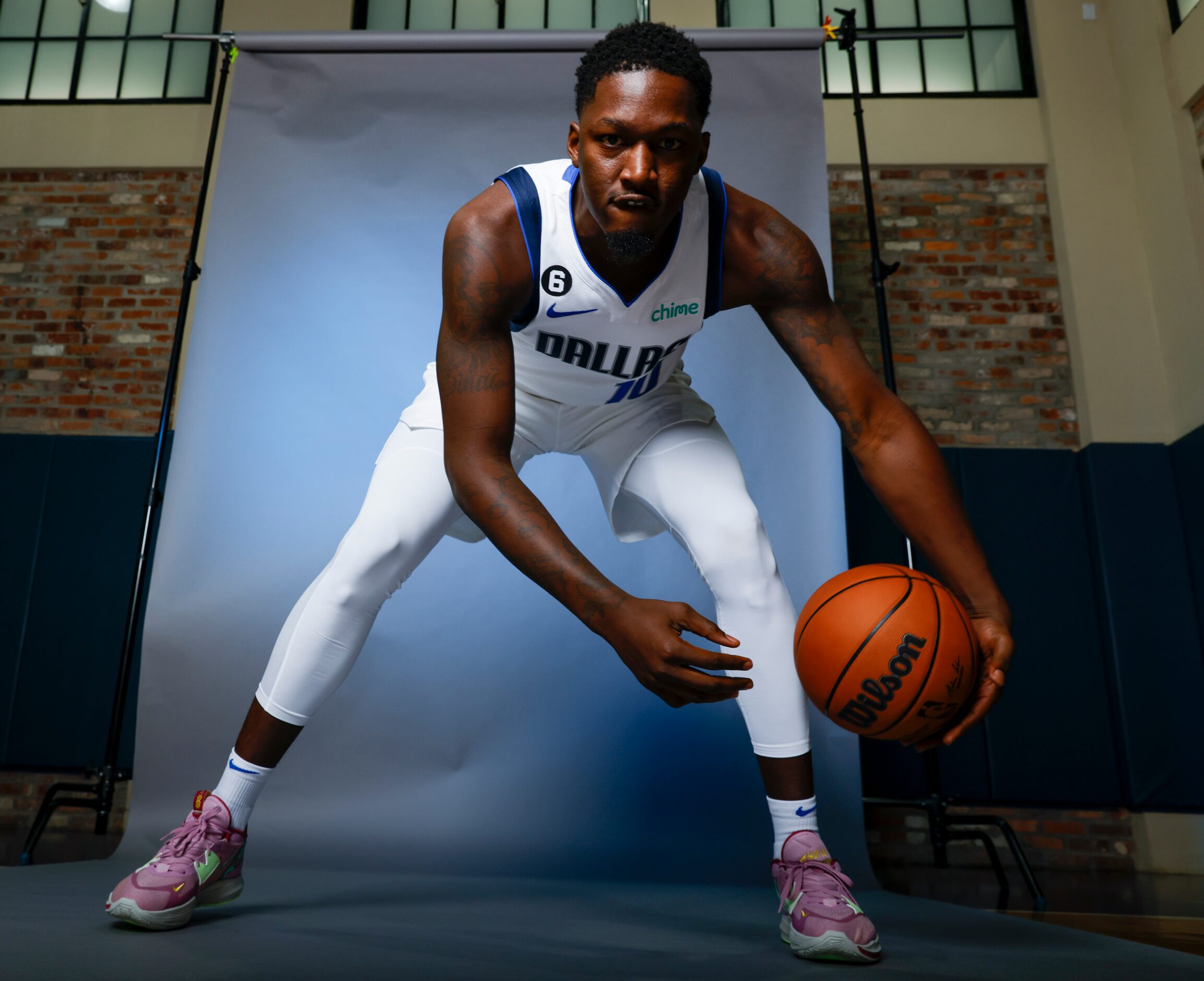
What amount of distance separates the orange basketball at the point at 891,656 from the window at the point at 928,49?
12.4 feet

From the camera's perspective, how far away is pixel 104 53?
15.4 ft

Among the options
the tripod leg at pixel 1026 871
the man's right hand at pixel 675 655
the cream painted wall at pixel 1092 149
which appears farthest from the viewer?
the cream painted wall at pixel 1092 149

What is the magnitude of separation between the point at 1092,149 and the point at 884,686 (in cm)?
Result: 399

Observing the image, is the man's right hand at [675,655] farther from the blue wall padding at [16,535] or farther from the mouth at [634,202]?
the blue wall padding at [16,535]

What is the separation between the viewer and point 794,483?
301cm

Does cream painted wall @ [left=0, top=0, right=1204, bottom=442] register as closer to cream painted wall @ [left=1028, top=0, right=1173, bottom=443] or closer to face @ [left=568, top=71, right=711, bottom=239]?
cream painted wall @ [left=1028, top=0, right=1173, bottom=443]

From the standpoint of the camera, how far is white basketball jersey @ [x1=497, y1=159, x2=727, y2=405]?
1.56m

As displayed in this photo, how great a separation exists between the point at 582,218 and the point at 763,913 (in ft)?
4.66

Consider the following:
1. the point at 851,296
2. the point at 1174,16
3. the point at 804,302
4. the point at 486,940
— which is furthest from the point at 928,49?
the point at 486,940

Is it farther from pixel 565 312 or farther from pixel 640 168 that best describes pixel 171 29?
pixel 640 168

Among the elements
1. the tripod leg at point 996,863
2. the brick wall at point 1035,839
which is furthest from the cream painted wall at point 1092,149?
the tripod leg at point 996,863

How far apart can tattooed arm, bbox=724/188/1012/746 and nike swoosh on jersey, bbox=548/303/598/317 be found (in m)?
0.27

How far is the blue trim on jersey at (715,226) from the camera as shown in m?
1.62

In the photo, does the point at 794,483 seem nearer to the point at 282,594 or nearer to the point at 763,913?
the point at 763,913
